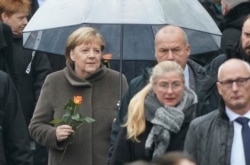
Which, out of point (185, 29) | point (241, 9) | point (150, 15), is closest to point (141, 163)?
point (150, 15)

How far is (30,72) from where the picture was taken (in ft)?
43.9

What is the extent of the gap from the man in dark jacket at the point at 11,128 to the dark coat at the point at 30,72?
2.34m

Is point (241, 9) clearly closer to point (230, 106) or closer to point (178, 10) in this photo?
point (178, 10)

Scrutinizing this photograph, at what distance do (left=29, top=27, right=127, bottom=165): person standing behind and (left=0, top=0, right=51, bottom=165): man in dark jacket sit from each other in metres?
1.88

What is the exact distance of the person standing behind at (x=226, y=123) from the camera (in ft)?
32.3

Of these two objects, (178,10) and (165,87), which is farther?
(178,10)

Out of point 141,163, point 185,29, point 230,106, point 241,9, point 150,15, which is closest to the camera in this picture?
point 141,163

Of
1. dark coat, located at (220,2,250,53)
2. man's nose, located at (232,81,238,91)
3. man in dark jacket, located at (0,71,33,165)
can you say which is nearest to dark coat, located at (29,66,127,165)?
man in dark jacket, located at (0,71,33,165)

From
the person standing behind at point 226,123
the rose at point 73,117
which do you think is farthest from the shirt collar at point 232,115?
the rose at point 73,117

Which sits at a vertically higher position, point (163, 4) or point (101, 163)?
point (163, 4)

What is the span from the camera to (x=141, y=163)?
7.28 metres

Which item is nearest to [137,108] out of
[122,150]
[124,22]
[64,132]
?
[122,150]

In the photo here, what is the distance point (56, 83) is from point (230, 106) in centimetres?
209

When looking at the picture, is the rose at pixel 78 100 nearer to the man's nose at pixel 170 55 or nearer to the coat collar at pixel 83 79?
the coat collar at pixel 83 79
